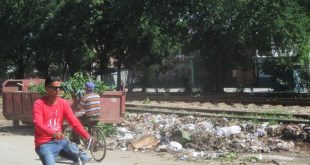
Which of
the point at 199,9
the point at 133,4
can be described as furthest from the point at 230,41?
the point at 133,4

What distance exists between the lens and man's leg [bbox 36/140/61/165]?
20.0 feet

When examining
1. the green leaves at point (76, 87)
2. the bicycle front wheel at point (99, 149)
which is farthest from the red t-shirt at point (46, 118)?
the green leaves at point (76, 87)

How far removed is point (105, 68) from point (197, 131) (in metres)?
34.3

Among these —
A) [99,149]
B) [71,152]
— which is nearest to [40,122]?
[71,152]

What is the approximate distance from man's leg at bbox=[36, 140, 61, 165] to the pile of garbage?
5.65 m

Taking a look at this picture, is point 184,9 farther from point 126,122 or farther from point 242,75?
point 126,122

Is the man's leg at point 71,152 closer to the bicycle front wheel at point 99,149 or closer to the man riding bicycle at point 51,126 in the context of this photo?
the man riding bicycle at point 51,126

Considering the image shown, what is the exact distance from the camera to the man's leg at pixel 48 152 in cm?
608

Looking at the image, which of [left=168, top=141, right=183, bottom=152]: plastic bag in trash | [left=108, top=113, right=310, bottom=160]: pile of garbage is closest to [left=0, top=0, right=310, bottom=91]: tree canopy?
[left=108, top=113, right=310, bottom=160]: pile of garbage

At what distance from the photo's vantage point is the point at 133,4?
38.5 metres

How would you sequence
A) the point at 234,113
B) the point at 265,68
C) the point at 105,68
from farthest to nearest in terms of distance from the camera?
1. the point at 105,68
2. the point at 265,68
3. the point at 234,113

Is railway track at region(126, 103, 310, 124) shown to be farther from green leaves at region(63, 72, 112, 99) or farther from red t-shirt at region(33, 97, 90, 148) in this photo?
red t-shirt at region(33, 97, 90, 148)

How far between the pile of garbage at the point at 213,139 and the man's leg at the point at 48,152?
18.5 feet

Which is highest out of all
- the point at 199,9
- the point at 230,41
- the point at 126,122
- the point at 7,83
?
the point at 199,9
